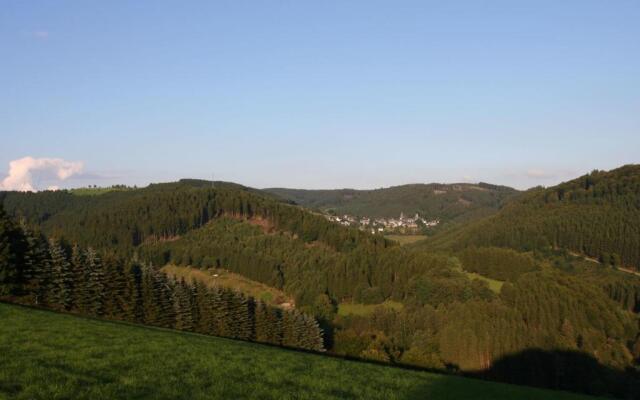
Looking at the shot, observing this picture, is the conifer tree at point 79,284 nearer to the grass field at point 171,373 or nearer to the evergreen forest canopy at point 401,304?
the evergreen forest canopy at point 401,304

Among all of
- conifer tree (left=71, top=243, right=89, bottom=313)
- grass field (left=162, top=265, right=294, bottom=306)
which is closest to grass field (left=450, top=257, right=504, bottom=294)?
grass field (left=162, top=265, right=294, bottom=306)

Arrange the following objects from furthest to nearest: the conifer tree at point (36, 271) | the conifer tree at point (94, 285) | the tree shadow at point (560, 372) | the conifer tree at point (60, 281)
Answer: the tree shadow at point (560, 372), the conifer tree at point (94, 285), the conifer tree at point (60, 281), the conifer tree at point (36, 271)

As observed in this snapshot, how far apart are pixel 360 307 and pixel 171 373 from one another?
144 metres

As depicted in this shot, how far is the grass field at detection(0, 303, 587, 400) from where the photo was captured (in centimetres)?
1750

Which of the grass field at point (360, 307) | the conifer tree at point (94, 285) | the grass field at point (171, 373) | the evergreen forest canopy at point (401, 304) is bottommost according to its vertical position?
the grass field at point (360, 307)

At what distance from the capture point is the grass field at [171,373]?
17500 mm

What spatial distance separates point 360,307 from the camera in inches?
6334

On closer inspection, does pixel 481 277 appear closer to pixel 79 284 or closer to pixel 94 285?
pixel 94 285

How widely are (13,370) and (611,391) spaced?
3751 inches

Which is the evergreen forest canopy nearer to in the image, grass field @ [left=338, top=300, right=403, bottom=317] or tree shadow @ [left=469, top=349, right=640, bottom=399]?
tree shadow @ [left=469, top=349, right=640, bottom=399]

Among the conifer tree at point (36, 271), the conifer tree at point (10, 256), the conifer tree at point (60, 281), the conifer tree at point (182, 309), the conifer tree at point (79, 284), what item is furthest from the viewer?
the conifer tree at point (182, 309)

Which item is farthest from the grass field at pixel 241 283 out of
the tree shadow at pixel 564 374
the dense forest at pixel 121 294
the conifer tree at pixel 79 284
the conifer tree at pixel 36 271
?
the conifer tree at pixel 36 271

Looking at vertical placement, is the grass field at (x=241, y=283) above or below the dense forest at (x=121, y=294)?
below

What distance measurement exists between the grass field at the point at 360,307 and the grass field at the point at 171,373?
125 metres
